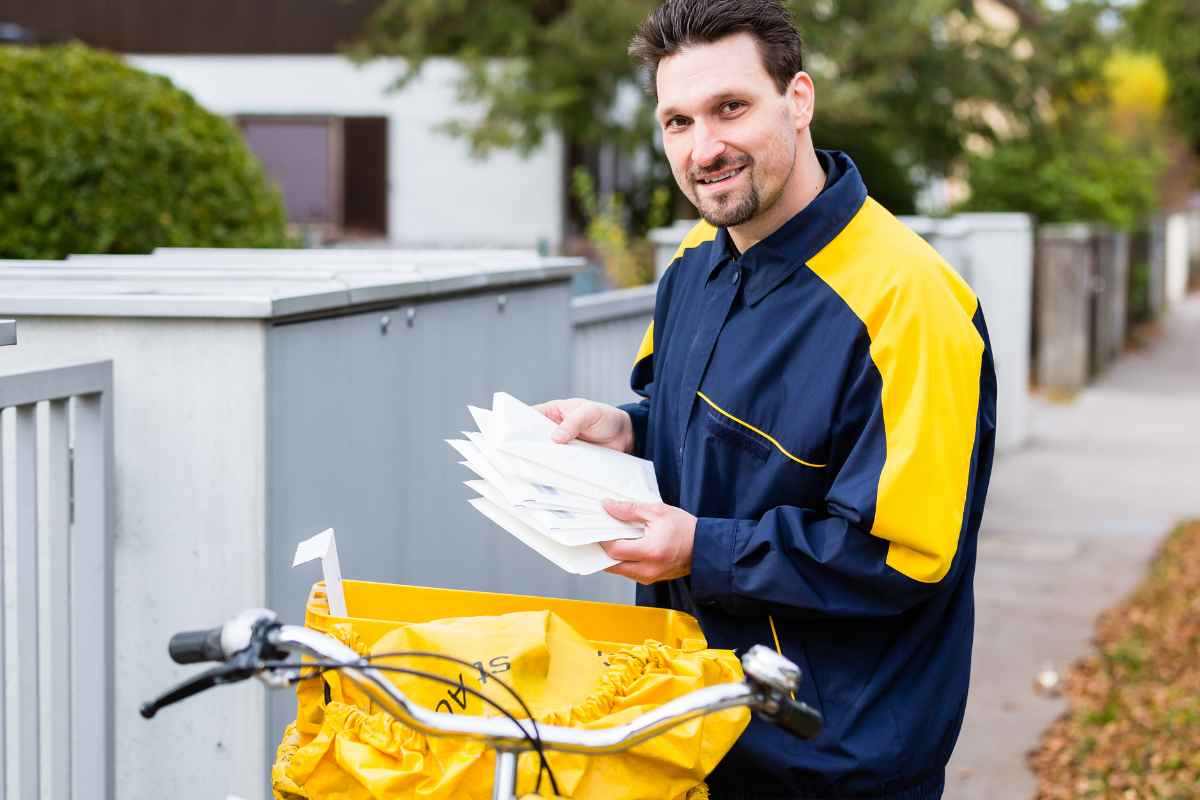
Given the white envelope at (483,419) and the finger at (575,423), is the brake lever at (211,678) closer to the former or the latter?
the white envelope at (483,419)

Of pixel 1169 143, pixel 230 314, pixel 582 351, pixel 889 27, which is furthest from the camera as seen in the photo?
pixel 1169 143

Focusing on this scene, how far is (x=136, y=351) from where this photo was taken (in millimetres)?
2912

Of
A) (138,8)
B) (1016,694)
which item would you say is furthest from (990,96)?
(1016,694)

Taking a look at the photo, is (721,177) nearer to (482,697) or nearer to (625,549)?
(625,549)

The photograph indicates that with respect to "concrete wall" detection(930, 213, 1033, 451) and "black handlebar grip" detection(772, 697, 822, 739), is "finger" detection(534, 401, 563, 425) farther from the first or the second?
"concrete wall" detection(930, 213, 1033, 451)

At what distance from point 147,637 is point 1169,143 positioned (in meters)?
43.4

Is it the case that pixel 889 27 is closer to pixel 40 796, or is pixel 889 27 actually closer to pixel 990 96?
pixel 990 96

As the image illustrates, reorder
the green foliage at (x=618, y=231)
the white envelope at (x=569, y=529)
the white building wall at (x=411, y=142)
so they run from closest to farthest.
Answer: the white envelope at (x=569, y=529), the green foliage at (x=618, y=231), the white building wall at (x=411, y=142)

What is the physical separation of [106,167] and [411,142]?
14489mm

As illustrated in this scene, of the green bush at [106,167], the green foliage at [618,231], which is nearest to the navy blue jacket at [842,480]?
the green bush at [106,167]

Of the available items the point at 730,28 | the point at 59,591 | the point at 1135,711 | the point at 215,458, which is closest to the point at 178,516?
the point at 215,458

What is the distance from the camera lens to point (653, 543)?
7.80 ft

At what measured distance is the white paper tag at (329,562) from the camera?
90.5 inches

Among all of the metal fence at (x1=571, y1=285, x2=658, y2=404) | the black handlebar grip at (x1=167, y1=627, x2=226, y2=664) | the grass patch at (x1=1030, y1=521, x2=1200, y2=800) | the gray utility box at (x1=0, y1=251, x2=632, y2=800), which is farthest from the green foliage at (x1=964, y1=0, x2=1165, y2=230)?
the black handlebar grip at (x1=167, y1=627, x2=226, y2=664)
